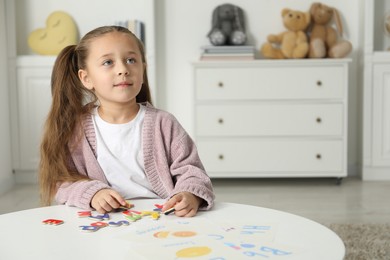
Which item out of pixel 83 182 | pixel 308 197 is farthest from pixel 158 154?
pixel 308 197

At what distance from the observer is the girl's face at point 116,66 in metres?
1.50

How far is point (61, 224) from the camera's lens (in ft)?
3.93

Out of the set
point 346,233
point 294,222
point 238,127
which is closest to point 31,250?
point 294,222

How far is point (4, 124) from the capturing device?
12.0 ft

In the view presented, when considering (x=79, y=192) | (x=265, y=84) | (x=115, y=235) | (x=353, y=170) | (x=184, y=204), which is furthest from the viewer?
(x=353, y=170)

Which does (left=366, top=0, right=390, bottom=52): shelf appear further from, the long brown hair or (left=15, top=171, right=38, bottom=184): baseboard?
the long brown hair

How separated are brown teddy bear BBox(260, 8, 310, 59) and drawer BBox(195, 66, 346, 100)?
6.3 inches

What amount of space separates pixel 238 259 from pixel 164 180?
1.87ft

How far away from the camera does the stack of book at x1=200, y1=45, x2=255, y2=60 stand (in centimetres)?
360

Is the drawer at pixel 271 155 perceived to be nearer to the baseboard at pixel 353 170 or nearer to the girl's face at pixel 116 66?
the baseboard at pixel 353 170

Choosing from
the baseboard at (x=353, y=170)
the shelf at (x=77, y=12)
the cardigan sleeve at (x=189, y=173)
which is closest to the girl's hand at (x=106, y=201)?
the cardigan sleeve at (x=189, y=173)

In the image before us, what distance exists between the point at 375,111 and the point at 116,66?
8.41 feet

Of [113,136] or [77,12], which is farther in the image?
[77,12]

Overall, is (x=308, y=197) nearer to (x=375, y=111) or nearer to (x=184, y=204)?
(x=375, y=111)
